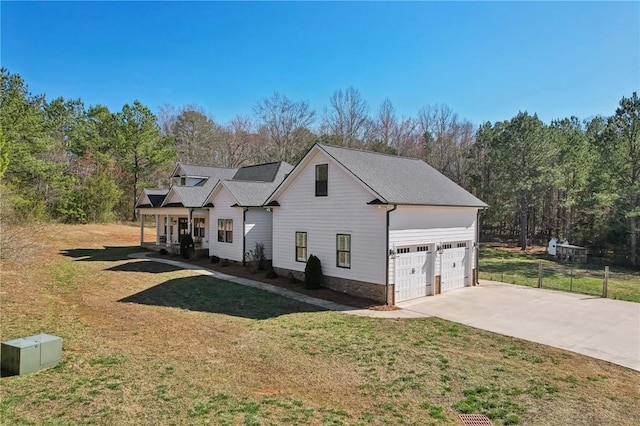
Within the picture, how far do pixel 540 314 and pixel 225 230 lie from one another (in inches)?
656

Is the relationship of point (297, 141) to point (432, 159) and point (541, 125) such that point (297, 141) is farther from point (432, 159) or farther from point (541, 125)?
point (541, 125)

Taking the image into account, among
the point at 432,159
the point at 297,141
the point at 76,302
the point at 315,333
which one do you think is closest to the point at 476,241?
the point at 315,333

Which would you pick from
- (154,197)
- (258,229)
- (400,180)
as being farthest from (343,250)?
(154,197)

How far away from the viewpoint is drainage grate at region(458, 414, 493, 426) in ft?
20.2

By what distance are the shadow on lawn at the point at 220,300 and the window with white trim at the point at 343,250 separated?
266 cm

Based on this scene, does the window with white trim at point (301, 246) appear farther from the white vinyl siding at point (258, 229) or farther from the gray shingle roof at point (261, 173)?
the gray shingle roof at point (261, 173)

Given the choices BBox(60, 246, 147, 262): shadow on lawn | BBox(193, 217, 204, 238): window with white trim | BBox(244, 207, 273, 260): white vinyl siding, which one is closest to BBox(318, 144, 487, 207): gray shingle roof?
BBox(244, 207, 273, 260): white vinyl siding

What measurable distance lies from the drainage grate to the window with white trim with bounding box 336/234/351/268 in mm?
9367

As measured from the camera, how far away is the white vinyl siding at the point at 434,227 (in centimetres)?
1457

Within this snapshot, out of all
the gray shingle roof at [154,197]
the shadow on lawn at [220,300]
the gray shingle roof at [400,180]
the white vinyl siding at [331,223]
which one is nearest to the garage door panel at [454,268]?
the gray shingle roof at [400,180]

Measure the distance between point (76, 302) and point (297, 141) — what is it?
36187 millimetres

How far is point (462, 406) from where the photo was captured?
6684 millimetres

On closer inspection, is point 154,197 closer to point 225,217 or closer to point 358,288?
point 225,217

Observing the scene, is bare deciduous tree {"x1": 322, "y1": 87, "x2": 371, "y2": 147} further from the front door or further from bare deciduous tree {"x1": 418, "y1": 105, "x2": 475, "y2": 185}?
the front door
